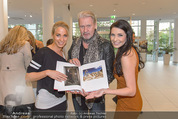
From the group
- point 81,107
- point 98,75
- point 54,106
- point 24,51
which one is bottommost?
point 81,107

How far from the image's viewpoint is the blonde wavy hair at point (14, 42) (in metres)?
1.87

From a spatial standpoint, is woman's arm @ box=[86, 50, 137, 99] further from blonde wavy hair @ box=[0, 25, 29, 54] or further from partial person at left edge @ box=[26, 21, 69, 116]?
blonde wavy hair @ box=[0, 25, 29, 54]

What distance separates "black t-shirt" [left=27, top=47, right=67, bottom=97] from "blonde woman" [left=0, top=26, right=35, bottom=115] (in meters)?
0.64

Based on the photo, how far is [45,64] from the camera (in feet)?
4.63

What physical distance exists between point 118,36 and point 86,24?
386 mm

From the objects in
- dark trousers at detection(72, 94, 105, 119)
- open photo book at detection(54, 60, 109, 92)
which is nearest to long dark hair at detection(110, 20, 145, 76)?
open photo book at detection(54, 60, 109, 92)

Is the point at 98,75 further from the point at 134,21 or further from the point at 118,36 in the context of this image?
the point at 134,21

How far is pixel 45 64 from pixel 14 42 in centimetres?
79

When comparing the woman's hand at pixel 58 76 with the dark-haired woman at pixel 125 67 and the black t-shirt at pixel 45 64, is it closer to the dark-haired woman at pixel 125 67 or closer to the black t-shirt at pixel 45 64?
the black t-shirt at pixel 45 64

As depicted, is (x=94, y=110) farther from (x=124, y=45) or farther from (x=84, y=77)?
(x=124, y=45)

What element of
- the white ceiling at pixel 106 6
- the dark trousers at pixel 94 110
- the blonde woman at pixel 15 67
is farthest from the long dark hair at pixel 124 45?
the white ceiling at pixel 106 6

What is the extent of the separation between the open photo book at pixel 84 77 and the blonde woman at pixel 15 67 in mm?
896

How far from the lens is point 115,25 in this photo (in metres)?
1.34

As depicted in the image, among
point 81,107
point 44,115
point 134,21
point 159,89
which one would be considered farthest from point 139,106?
point 134,21
